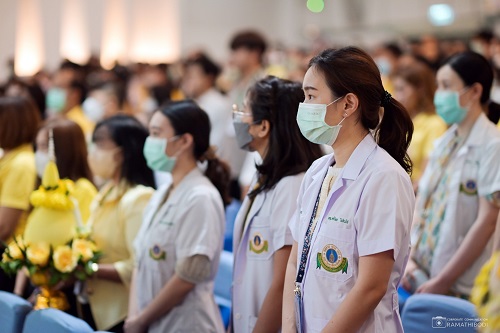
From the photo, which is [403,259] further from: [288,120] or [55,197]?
[55,197]

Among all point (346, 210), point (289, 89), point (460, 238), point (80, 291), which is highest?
point (289, 89)

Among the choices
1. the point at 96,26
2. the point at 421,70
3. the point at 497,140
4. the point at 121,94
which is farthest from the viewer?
the point at 96,26

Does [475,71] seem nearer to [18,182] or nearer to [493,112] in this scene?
[493,112]

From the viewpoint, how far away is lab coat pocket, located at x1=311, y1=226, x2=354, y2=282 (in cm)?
240

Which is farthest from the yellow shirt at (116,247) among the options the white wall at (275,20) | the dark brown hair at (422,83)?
the white wall at (275,20)

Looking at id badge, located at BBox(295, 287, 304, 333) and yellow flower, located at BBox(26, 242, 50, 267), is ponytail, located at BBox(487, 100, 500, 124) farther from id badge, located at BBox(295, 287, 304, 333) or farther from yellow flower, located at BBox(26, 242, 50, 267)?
yellow flower, located at BBox(26, 242, 50, 267)

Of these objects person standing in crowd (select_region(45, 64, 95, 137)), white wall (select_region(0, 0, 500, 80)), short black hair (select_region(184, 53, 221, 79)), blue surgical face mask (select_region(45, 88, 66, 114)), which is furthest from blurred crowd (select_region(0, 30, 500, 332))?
white wall (select_region(0, 0, 500, 80))

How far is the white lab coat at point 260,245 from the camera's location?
3.01 metres

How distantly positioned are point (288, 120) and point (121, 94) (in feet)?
16.0

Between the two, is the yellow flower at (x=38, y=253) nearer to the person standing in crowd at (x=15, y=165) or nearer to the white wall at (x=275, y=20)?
the person standing in crowd at (x=15, y=165)

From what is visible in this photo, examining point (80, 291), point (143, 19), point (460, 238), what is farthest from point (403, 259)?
point (143, 19)

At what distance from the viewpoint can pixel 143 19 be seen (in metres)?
13.9

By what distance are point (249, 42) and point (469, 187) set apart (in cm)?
363

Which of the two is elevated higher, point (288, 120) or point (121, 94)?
point (288, 120)
